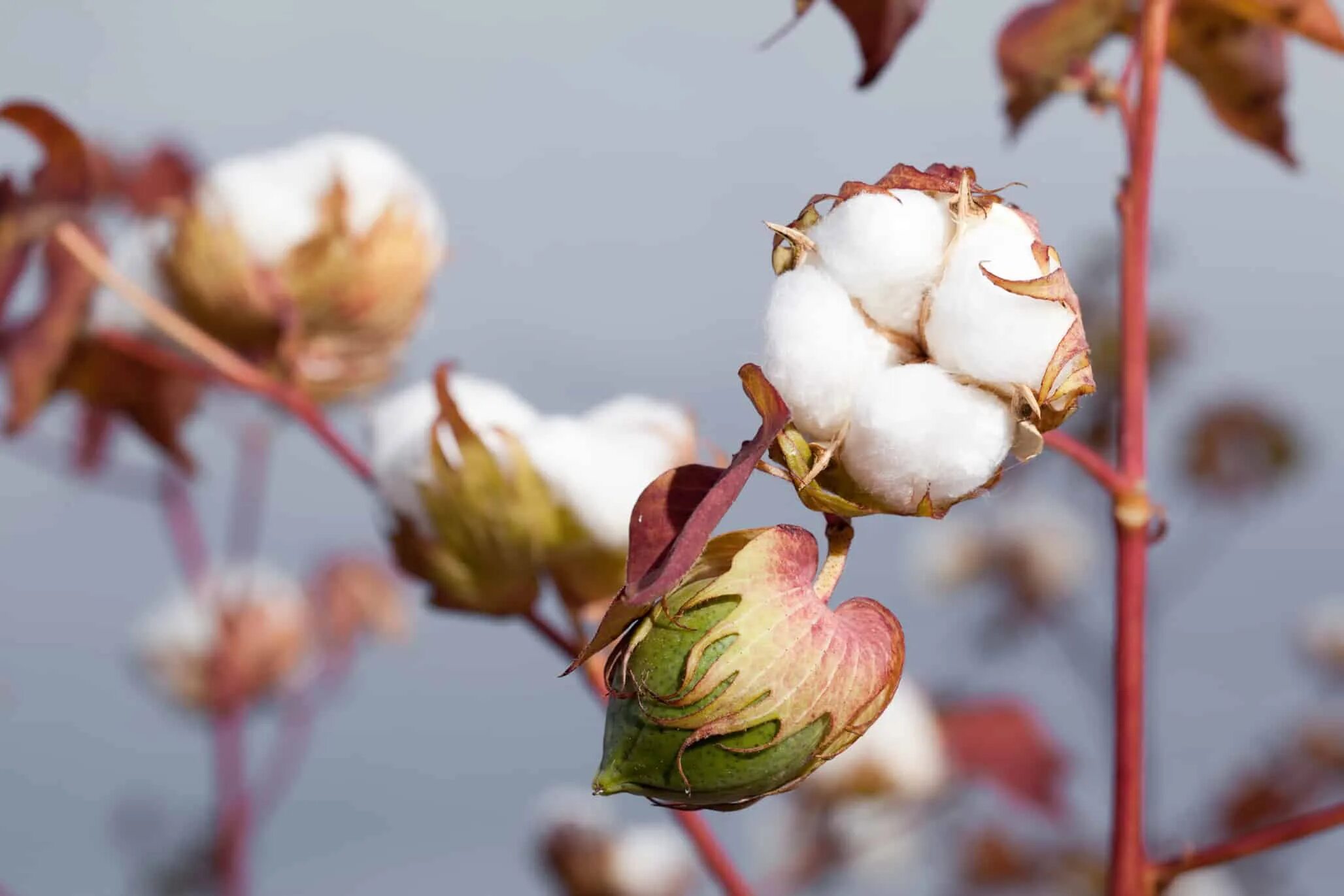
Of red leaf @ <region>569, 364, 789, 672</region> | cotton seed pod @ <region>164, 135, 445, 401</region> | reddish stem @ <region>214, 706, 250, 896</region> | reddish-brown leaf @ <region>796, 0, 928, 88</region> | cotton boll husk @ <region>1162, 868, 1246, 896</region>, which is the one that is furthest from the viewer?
cotton boll husk @ <region>1162, 868, 1246, 896</region>

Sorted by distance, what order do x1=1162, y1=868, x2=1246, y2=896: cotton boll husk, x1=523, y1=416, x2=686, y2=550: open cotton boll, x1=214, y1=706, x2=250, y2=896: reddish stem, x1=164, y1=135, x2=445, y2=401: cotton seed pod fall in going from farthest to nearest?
x1=1162, y1=868, x2=1246, y2=896: cotton boll husk < x1=214, y1=706, x2=250, y2=896: reddish stem < x1=164, y1=135, x2=445, y2=401: cotton seed pod < x1=523, y1=416, x2=686, y2=550: open cotton boll

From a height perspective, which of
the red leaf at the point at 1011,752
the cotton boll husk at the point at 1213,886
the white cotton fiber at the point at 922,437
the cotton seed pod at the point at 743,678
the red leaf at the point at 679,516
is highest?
the white cotton fiber at the point at 922,437

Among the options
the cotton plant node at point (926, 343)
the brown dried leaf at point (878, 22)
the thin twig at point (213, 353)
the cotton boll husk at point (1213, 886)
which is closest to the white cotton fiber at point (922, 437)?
the cotton plant node at point (926, 343)

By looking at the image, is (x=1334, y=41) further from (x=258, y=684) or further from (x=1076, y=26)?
(x=258, y=684)

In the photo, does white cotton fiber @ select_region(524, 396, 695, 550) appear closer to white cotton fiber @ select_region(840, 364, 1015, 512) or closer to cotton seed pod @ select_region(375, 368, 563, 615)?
cotton seed pod @ select_region(375, 368, 563, 615)

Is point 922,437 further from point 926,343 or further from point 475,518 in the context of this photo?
point 475,518

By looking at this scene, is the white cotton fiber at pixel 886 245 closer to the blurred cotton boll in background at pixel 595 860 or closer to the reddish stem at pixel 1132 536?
the reddish stem at pixel 1132 536

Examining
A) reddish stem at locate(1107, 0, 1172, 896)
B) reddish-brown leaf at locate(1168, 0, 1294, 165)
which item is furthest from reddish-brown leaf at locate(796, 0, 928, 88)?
reddish-brown leaf at locate(1168, 0, 1294, 165)
